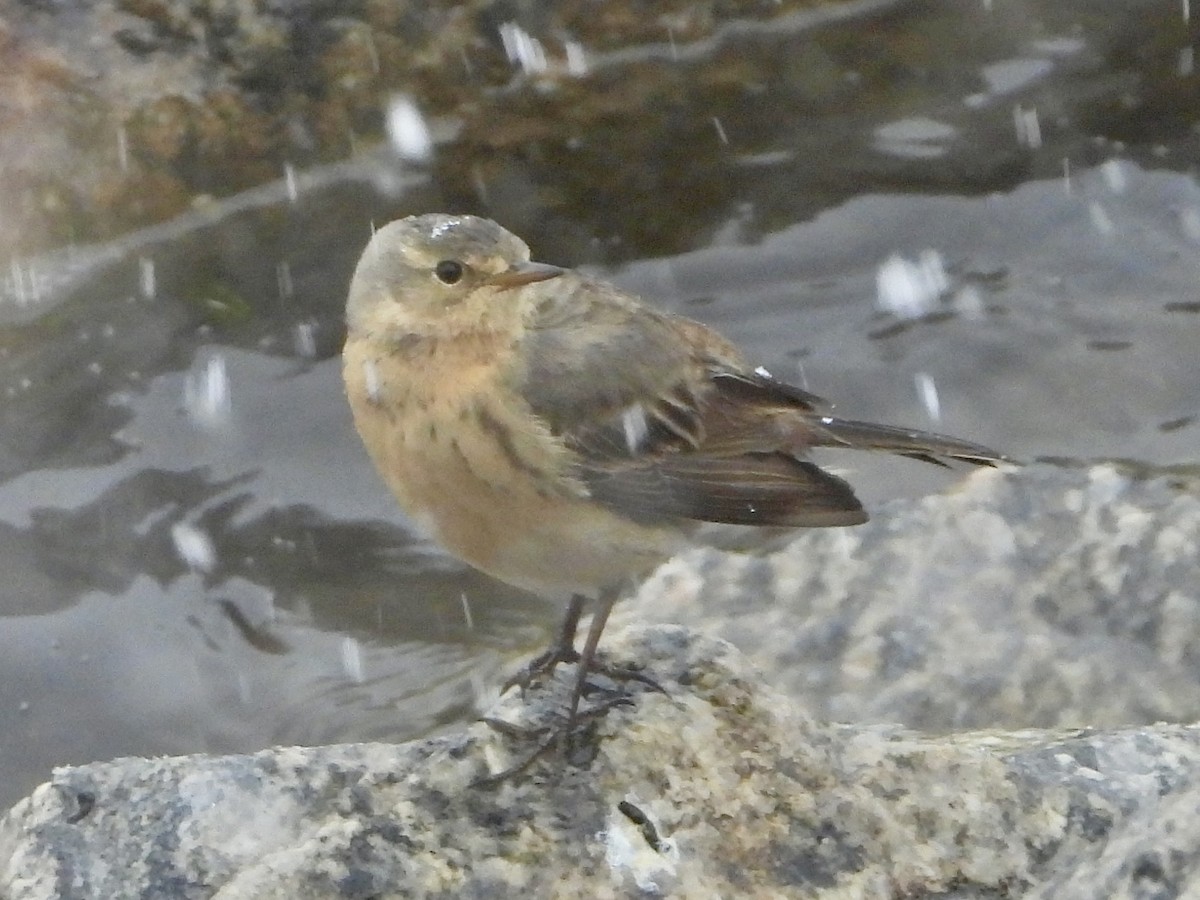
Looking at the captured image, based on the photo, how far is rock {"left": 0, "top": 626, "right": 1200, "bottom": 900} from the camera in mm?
3752

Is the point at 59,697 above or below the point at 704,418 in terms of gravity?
below

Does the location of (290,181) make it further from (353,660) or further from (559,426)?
(559,426)

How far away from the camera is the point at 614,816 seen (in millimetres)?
3932

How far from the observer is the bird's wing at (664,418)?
489 cm

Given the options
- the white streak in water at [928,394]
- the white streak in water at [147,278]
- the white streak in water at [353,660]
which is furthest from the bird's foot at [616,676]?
the white streak in water at [147,278]

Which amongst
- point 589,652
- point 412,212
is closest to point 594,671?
point 589,652

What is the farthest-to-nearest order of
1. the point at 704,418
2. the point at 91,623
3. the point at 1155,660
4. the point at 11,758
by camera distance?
the point at 91,623 < the point at 11,758 < the point at 1155,660 < the point at 704,418

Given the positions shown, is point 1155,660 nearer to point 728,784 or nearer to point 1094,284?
point 728,784

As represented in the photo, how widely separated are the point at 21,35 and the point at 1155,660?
6688mm

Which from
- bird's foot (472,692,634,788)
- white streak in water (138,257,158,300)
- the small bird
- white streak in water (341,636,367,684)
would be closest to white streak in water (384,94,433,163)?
white streak in water (138,257,158,300)

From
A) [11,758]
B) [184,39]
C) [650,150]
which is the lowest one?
[11,758]

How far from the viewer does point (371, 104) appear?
10125 millimetres

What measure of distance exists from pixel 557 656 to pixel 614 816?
3.88ft

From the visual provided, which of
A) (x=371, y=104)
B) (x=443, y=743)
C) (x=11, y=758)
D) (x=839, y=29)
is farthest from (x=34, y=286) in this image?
(x=443, y=743)
